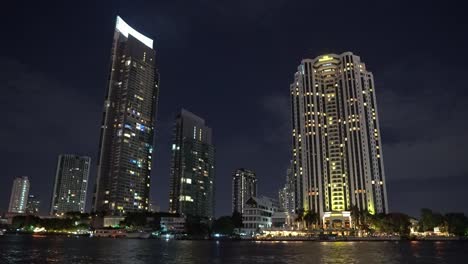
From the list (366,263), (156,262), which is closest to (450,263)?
(366,263)

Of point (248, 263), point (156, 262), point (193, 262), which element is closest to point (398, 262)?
point (248, 263)

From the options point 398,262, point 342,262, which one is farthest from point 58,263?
point 398,262

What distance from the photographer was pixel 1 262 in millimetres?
60219

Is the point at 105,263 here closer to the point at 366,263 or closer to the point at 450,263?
the point at 366,263

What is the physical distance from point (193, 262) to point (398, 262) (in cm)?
3645

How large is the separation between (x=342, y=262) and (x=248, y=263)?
16.4 m

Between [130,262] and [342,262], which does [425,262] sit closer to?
[342,262]

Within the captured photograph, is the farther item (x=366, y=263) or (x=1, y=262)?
(x=366, y=263)

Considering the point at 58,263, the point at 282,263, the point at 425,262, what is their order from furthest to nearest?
the point at 425,262
the point at 282,263
the point at 58,263

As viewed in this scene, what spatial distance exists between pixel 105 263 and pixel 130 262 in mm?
4242

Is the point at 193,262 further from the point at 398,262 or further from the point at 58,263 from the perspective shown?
the point at 398,262

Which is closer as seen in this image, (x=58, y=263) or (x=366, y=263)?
(x=58, y=263)

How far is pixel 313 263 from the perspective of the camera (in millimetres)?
64312

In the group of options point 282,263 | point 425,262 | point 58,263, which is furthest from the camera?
point 425,262
